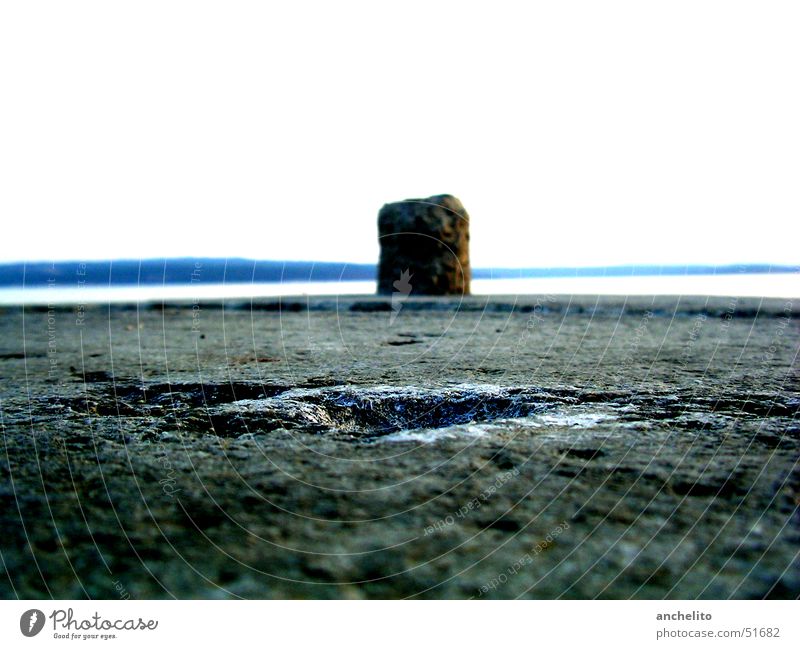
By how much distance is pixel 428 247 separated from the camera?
709 centimetres

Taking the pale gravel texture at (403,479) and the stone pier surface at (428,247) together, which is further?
the stone pier surface at (428,247)

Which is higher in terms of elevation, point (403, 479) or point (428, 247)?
point (428, 247)

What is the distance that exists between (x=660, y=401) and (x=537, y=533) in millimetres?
808

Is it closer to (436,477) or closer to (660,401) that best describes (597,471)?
(436,477)

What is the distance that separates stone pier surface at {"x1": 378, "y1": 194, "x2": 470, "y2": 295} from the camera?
703cm

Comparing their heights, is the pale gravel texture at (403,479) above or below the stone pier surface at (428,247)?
below

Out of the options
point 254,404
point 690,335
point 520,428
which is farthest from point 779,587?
point 690,335

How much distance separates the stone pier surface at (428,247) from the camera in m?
7.03

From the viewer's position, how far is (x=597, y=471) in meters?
0.96

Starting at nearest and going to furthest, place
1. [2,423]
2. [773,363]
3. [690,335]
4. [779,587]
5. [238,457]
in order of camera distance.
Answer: [779,587], [238,457], [2,423], [773,363], [690,335]

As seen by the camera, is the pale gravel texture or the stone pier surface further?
the stone pier surface

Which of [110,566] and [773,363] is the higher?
[773,363]

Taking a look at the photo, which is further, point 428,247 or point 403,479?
point 428,247

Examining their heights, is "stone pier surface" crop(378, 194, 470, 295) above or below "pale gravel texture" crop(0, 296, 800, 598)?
above
